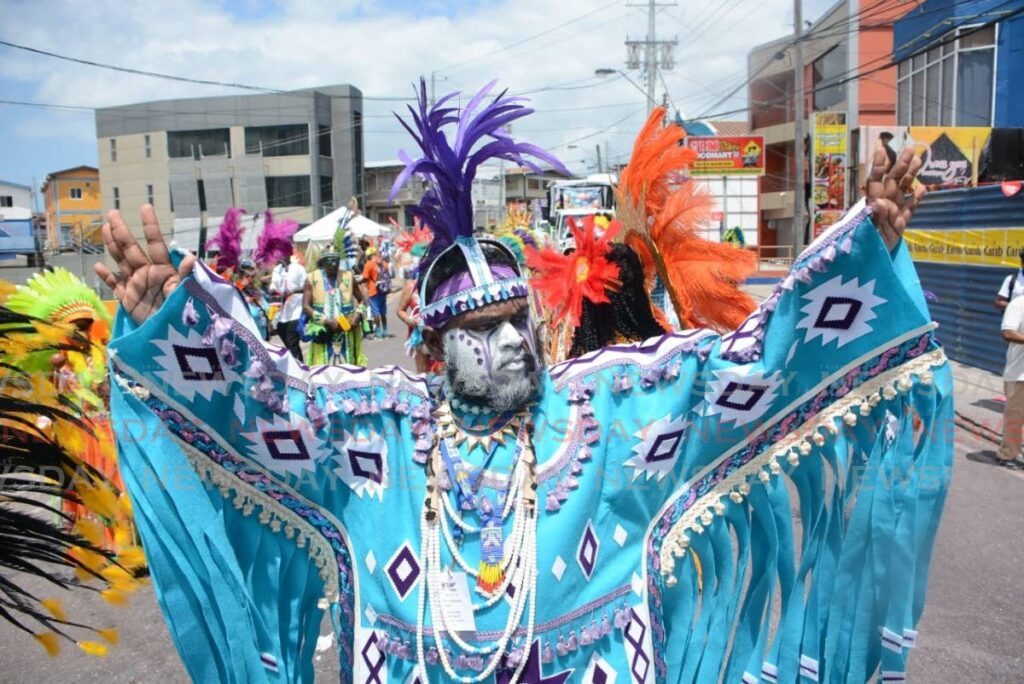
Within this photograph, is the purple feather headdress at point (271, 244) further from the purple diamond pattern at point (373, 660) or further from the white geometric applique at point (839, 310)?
the white geometric applique at point (839, 310)

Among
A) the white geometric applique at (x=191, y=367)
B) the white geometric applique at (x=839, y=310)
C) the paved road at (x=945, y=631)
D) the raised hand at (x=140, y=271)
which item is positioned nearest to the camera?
the raised hand at (x=140, y=271)

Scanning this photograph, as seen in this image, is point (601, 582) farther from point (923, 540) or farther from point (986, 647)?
point (986, 647)

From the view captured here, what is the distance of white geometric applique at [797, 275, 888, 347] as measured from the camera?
2.09 meters

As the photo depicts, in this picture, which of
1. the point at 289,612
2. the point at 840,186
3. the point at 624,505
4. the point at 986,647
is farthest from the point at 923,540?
the point at 840,186

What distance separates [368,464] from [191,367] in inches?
19.7

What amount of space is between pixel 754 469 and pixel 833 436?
0.73 feet

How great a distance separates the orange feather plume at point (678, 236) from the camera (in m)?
4.41

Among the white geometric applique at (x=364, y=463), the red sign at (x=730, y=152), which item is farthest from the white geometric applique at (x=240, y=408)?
the red sign at (x=730, y=152)

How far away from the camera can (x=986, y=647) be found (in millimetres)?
3775

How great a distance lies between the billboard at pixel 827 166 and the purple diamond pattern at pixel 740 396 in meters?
24.4

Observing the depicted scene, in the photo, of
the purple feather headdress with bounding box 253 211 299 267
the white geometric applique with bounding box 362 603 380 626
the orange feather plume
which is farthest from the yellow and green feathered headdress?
the purple feather headdress with bounding box 253 211 299 267

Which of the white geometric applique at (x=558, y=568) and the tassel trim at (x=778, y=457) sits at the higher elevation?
the tassel trim at (x=778, y=457)

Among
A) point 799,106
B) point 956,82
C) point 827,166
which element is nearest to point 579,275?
point 799,106

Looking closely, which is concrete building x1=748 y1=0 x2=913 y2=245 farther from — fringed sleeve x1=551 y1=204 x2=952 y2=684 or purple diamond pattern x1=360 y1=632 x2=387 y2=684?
purple diamond pattern x1=360 y1=632 x2=387 y2=684
